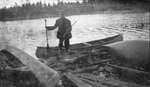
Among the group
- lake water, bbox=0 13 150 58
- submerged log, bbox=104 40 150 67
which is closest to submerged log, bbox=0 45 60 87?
submerged log, bbox=104 40 150 67

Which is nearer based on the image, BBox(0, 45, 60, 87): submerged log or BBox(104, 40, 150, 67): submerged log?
BBox(0, 45, 60, 87): submerged log

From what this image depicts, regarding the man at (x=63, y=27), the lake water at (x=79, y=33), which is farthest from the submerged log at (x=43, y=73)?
the lake water at (x=79, y=33)

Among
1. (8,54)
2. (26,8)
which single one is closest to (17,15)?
(26,8)

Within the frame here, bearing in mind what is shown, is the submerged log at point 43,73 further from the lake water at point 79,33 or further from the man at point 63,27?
the lake water at point 79,33

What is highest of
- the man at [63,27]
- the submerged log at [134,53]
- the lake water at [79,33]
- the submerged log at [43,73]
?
the man at [63,27]

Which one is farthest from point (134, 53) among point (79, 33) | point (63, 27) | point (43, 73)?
point (79, 33)

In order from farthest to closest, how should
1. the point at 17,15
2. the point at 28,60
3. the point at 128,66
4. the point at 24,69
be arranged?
1. the point at 17,15
2. the point at 128,66
3. the point at 28,60
4. the point at 24,69

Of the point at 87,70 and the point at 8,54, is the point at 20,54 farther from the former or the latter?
the point at 87,70

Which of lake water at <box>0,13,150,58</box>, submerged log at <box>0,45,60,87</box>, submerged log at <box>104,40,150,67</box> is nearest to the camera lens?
submerged log at <box>0,45,60,87</box>

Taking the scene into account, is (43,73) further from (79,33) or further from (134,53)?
(79,33)

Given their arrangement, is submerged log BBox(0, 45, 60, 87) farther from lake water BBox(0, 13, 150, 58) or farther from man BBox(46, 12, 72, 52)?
lake water BBox(0, 13, 150, 58)

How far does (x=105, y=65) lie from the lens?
747 centimetres

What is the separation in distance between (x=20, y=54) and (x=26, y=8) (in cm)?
8000

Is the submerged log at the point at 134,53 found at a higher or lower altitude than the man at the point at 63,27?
lower
